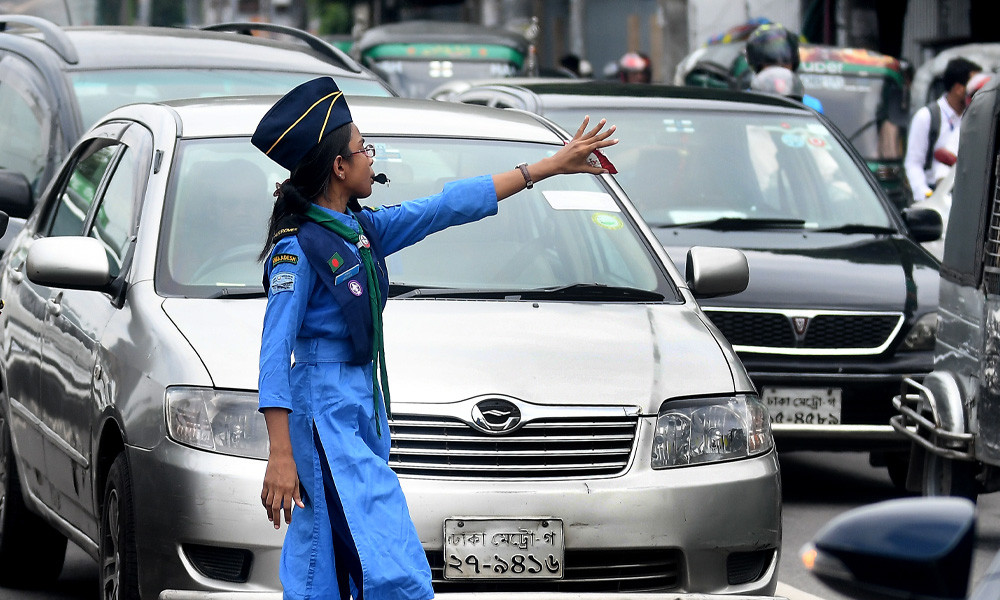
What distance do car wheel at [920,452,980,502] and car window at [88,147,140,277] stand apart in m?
3.05

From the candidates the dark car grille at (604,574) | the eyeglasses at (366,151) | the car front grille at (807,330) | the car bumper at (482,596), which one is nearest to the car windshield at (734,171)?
the car front grille at (807,330)

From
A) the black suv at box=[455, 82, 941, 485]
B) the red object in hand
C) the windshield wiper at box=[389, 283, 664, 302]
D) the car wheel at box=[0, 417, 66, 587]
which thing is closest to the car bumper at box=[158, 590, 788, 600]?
the windshield wiper at box=[389, 283, 664, 302]

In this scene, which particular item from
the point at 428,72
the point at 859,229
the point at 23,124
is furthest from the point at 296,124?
the point at 428,72

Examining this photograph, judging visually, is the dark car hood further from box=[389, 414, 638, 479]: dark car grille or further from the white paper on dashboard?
box=[389, 414, 638, 479]: dark car grille

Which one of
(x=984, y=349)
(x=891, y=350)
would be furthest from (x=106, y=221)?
(x=891, y=350)

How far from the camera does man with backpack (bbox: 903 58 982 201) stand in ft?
44.3

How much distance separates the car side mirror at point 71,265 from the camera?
211 inches

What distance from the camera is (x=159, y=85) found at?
875cm

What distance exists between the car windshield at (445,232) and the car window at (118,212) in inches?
7.5

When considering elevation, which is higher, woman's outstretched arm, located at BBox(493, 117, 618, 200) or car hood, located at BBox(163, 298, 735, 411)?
woman's outstretched arm, located at BBox(493, 117, 618, 200)

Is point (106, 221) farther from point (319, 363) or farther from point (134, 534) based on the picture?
point (319, 363)

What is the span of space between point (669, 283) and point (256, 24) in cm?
515

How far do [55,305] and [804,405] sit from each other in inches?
134

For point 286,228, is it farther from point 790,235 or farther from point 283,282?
point 790,235
